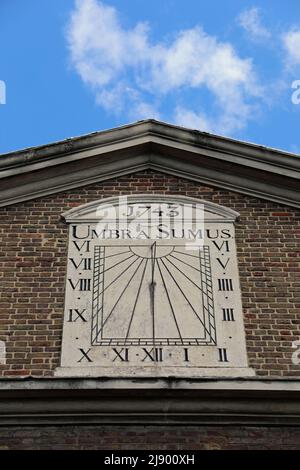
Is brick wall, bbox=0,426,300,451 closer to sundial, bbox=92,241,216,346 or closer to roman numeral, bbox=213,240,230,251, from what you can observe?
sundial, bbox=92,241,216,346

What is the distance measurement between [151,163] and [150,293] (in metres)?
2.28

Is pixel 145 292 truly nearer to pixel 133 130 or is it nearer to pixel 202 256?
pixel 202 256

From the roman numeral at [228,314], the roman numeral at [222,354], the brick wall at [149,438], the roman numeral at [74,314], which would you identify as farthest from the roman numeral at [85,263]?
the brick wall at [149,438]

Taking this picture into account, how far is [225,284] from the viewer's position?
9.37 metres

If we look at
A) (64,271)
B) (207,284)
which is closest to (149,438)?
(207,284)

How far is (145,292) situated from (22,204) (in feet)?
7.26

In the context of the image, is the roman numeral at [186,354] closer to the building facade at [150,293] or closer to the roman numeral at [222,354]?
the building facade at [150,293]

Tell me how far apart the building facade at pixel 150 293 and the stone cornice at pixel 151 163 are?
16 mm

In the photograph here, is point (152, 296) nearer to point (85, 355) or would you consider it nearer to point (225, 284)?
point (225, 284)

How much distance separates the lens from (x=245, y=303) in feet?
30.2

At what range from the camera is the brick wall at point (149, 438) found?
26.2 feet

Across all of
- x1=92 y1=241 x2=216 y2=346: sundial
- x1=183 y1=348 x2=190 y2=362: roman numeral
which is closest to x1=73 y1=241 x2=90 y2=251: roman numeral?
x1=92 y1=241 x2=216 y2=346: sundial

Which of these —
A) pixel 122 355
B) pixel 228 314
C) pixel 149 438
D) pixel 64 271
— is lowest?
pixel 149 438
